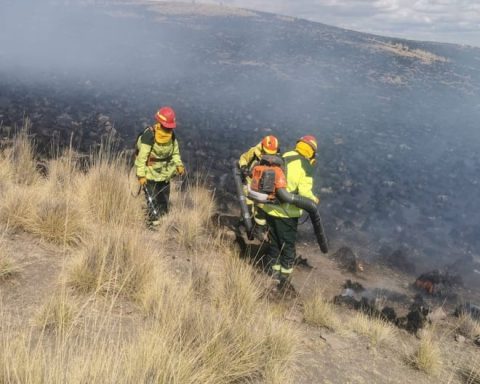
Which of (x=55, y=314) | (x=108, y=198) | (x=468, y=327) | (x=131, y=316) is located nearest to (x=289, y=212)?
(x=131, y=316)

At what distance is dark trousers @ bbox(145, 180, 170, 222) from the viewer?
6422 mm

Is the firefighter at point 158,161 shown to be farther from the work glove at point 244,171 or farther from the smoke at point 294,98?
the smoke at point 294,98

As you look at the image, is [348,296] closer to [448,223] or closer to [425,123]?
[448,223]

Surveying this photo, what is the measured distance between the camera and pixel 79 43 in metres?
39.0

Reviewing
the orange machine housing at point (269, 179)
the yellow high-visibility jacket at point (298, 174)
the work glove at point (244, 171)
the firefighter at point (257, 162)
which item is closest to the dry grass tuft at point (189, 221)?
the firefighter at point (257, 162)

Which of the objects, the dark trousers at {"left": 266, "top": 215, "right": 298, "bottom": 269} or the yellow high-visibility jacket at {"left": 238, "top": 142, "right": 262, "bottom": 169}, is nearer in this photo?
the dark trousers at {"left": 266, "top": 215, "right": 298, "bottom": 269}

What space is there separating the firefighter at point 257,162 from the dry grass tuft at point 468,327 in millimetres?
2502

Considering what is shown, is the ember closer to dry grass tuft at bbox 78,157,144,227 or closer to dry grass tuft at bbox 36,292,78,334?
dry grass tuft at bbox 78,157,144,227

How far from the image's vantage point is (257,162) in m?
5.45

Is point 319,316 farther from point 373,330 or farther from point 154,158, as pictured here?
point 154,158

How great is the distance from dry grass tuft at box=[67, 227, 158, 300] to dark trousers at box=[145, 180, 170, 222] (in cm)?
194

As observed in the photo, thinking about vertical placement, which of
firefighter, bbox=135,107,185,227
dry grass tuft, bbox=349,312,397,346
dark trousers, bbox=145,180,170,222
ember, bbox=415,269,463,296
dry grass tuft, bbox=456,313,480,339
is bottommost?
ember, bbox=415,269,463,296

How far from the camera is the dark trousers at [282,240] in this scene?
5.43m

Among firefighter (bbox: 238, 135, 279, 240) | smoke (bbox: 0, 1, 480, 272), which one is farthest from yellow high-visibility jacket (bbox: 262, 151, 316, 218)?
smoke (bbox: 0, 1, 480, 272)
